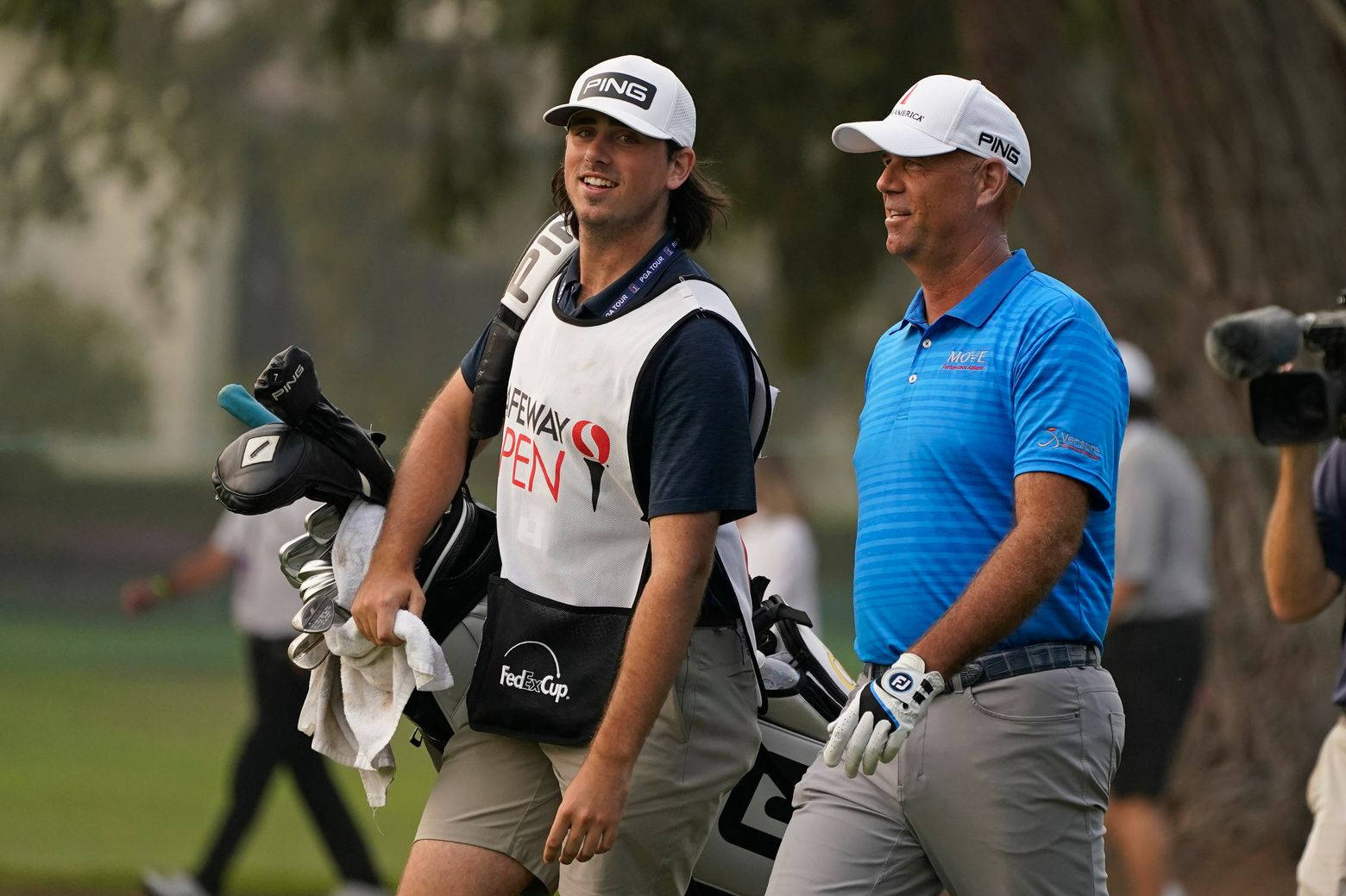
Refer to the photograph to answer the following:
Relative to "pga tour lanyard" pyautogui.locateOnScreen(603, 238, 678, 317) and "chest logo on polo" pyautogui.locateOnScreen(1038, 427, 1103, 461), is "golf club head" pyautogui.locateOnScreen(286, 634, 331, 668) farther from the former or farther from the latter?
"chest logo on polo" pyautogui.locateOnScreen(1038, 427, 1103, 461)

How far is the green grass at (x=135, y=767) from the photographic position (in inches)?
339

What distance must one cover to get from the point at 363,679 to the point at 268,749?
4.00m

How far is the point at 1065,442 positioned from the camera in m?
3.31

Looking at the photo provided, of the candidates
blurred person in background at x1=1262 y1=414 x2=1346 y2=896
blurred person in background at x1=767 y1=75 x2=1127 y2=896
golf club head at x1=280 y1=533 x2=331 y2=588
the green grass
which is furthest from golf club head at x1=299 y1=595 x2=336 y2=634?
the green grass

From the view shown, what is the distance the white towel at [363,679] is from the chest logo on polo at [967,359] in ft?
3.87

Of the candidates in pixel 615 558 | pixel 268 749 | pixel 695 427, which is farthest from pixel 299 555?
pixel 268 749

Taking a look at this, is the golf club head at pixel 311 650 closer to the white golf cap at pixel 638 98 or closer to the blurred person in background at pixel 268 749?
the white golf cap at pixel 638 98

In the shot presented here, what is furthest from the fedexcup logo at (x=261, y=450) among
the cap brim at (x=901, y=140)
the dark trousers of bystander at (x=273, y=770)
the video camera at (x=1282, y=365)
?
the dark trousers of bystander at (x=273, y=770)

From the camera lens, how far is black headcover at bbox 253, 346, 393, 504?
12.7ft

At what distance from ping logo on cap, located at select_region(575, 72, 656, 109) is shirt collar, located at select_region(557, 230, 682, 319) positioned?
0.93 ft

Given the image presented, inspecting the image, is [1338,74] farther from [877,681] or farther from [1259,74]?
[877,681]

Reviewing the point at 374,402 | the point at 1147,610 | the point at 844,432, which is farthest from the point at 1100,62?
the point at 844,432

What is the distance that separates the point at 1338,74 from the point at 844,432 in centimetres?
2942

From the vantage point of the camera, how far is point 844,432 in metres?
38.2
